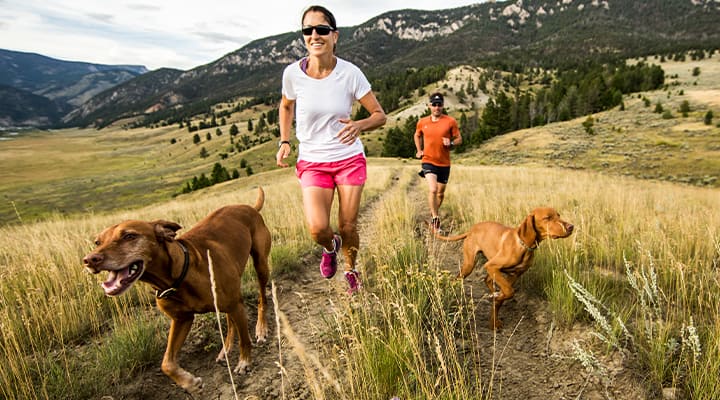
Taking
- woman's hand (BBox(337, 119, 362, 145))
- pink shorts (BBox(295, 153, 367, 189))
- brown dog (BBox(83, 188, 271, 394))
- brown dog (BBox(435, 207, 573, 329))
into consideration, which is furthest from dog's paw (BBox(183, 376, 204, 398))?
brown dog (BBox(435, 207, 573, 329))

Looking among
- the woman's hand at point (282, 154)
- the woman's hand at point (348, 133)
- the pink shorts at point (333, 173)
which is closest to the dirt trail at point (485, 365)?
the pink shorts at point (333, 173)

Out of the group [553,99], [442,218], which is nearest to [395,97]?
[553,99]

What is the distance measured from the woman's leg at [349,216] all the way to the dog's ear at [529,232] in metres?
1.64

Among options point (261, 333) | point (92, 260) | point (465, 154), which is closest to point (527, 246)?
point (261, 333)

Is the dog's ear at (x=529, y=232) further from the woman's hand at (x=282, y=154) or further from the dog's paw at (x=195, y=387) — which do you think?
the dog's paw at (x=195, y=387)

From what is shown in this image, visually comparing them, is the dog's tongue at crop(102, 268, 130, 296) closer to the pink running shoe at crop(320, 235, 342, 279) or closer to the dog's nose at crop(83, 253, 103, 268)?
the dog's nose at crop(83, 253, 103, 268)

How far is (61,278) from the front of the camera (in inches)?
153

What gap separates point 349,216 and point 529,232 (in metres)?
1.78

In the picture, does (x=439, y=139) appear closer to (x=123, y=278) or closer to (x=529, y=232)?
(x=529, y=232)

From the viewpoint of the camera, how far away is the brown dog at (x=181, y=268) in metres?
1.93

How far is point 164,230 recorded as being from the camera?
222 centimetres

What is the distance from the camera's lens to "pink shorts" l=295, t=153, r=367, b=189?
3.46m

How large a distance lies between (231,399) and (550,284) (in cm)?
302

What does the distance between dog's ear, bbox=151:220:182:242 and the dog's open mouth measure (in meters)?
0.22
